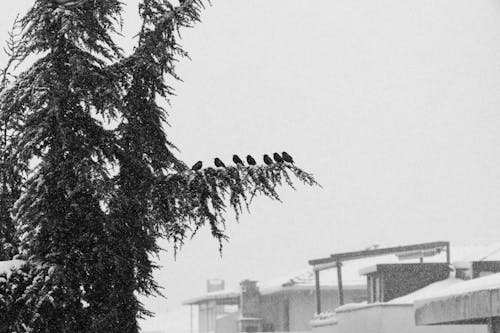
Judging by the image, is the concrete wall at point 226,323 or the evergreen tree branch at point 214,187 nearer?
the evergreen tree branch at point 214,187

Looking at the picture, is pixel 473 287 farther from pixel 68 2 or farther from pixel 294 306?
pixel 294 306

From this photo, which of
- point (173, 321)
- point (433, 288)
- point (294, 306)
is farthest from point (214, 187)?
point (173, 321)

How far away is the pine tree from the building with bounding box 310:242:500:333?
1698 centimetres

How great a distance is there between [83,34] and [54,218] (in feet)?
6.54

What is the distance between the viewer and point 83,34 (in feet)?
30.8

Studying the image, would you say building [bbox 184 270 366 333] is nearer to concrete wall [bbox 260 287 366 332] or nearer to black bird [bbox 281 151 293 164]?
concrete wall [bbox 260 287 366 332]

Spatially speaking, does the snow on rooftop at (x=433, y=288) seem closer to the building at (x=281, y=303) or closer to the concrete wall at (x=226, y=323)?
the building at (x=281, y=303)

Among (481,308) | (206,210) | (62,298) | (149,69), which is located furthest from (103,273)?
(481,308)

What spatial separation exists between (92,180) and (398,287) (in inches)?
1013

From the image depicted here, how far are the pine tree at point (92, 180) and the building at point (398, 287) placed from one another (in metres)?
17.0

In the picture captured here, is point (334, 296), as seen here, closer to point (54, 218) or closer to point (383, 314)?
point (383, 314)

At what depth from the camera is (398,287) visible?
3291cm

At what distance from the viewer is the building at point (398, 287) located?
27672 mm

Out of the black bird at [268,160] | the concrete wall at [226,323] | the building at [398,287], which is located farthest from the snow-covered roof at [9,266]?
the concrete wall at [226,323]
